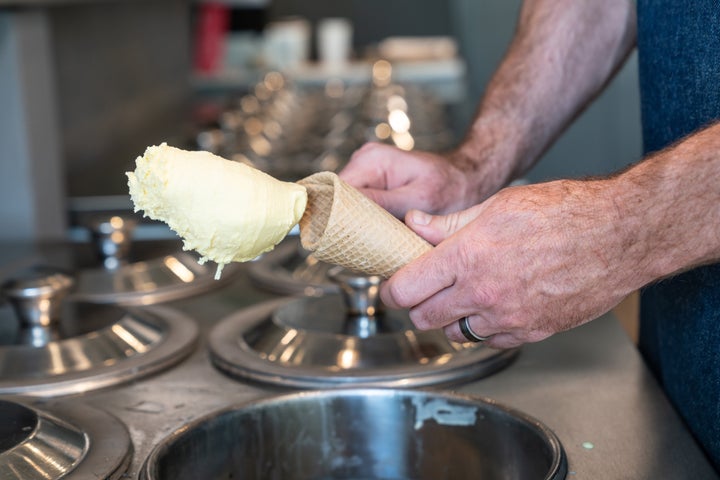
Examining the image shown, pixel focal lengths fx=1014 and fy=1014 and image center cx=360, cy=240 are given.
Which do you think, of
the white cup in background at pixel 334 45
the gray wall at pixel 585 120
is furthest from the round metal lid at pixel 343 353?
the white cup in background at pixel 334 45

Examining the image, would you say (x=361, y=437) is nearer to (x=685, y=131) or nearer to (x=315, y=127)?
(x=685, y=131)

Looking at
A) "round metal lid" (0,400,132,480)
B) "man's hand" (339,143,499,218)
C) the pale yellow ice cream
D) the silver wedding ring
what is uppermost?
the pale yellow ice cream

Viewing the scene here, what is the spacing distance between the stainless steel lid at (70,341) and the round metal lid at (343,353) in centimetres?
9

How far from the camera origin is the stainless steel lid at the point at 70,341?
1.32 meters

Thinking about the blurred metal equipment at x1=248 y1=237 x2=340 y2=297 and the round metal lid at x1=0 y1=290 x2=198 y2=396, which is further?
the blurred metal equipment at x1=248 y1=237 x2=340 y2=297

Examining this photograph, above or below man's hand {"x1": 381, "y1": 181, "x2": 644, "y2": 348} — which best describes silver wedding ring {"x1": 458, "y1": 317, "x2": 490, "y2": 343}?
below

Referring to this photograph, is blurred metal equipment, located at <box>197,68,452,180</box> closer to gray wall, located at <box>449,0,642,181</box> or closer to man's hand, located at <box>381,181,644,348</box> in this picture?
gray wall, located at <box>449,0,642,181</box>

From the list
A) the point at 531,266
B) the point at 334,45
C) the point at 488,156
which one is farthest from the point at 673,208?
the point at 334,45

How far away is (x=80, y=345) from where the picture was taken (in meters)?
1.39

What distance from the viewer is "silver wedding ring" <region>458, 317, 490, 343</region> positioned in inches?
44.1

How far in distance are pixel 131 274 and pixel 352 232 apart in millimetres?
804

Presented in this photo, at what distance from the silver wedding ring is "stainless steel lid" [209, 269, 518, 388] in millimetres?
177


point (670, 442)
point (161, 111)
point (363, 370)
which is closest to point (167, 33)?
point (161, 111)

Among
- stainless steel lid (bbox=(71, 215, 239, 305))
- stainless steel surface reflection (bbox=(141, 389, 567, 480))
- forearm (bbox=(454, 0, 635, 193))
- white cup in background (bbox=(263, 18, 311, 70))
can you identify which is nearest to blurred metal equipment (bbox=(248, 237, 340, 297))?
stainless steel lid (bbox=(71, 215, 239, 305))
